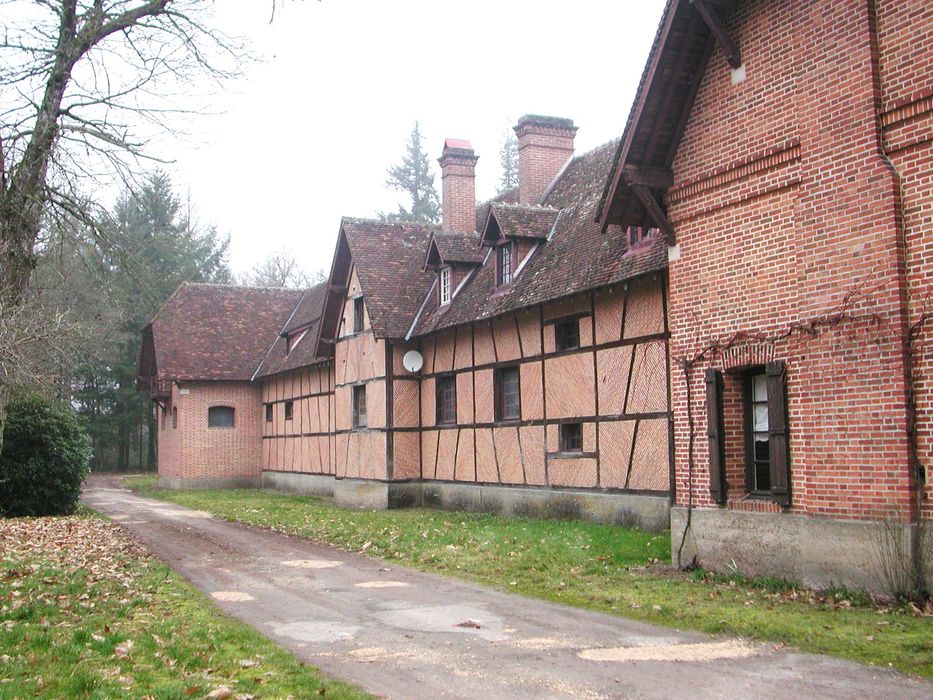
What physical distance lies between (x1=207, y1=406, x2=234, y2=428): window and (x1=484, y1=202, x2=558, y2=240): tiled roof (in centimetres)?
1966

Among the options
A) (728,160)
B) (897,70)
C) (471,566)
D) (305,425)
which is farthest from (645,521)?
(305,425)

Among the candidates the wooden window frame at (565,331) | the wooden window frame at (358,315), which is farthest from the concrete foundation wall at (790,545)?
the wooden window frame at (358,315)

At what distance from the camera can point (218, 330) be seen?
3822 cm

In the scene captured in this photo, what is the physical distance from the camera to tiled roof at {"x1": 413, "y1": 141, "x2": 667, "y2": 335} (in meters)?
16.0

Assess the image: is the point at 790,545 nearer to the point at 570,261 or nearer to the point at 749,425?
the point at 749,425

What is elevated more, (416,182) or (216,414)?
(416,182)

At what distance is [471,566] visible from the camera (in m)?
13.0

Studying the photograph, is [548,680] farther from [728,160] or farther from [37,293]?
[37,293]

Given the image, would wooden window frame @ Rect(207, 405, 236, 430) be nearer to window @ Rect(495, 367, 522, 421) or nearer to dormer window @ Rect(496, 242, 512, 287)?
window @ Rect(495, 367, 522, 421)

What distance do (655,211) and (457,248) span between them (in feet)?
36.0

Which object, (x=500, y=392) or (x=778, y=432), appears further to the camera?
(x=500, y=392)

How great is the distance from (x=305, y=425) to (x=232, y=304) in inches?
410

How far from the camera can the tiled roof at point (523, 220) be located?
20.1 metres

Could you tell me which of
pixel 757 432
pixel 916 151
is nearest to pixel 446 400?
pixel 757 432
